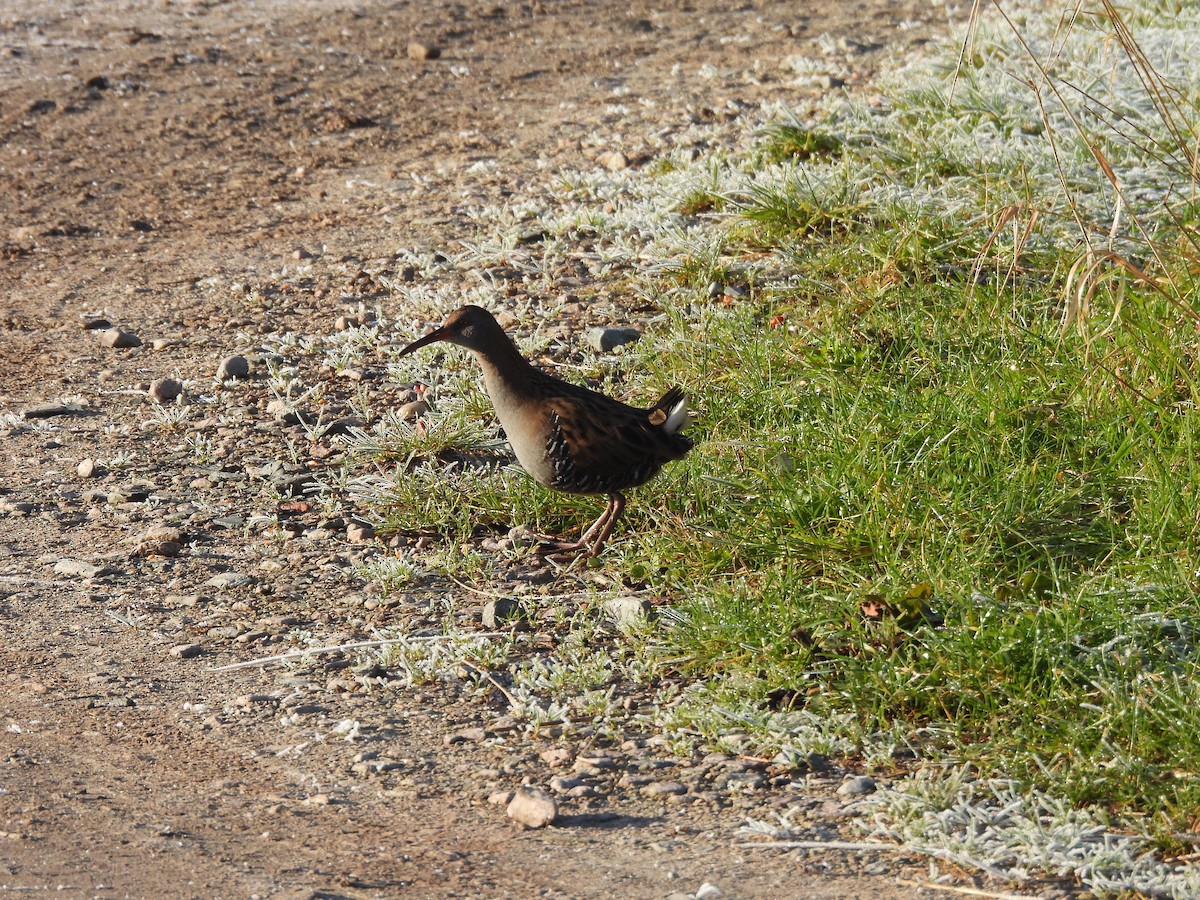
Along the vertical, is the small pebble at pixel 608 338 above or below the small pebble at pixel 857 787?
above

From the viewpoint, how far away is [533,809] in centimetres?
382

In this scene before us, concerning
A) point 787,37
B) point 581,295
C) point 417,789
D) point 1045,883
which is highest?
point 787,37

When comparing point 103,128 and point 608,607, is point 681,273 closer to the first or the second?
point 608,607

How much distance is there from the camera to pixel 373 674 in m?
4.59

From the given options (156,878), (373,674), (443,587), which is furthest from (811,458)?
(156,878)

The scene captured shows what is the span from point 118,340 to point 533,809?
Answer: 161 inches

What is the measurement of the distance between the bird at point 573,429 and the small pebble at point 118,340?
219 cm

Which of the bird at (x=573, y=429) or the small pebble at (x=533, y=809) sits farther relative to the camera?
the bird at (x=573, y=429)

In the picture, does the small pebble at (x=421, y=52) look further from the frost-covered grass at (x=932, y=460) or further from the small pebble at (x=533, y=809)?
the small pebble at (x=533, y=809)

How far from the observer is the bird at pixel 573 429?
5051mm

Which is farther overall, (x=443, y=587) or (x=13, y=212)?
(x=13, y=212)

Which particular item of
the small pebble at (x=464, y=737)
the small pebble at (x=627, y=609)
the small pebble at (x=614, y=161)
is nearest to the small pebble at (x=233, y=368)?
the small pebble at (x=627, y=609)

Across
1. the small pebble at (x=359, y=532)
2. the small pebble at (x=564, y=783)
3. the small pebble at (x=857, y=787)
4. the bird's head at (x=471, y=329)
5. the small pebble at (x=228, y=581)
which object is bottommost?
the small pebble at (x=857, y=787)

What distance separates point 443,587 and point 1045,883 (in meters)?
2.40
